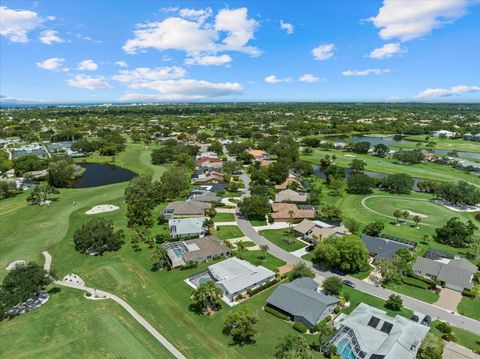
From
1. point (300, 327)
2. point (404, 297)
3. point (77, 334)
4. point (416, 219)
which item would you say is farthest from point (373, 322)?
point (416, 219)

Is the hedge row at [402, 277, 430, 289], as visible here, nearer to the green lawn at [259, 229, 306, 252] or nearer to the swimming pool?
the green lawn at [259, 229, 306, 252]

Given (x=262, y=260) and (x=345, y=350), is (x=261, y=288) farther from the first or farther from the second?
(x=345, y=350)

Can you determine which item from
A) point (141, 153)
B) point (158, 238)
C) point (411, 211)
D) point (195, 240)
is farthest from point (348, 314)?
point (141, 153)

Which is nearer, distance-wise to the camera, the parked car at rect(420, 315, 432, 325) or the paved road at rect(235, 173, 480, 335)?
the parked car at rect(420, 315, 432, 325)

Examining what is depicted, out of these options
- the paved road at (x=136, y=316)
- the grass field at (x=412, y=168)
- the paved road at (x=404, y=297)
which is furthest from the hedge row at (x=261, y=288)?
the grass field at (x=412, y=168)

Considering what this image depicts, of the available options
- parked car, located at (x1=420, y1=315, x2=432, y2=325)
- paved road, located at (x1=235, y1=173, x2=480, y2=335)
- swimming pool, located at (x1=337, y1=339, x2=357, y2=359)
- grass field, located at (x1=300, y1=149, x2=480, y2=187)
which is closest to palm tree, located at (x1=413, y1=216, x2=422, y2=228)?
paved road, located at (x1=235, y1=173, x2=480, y2=335)
